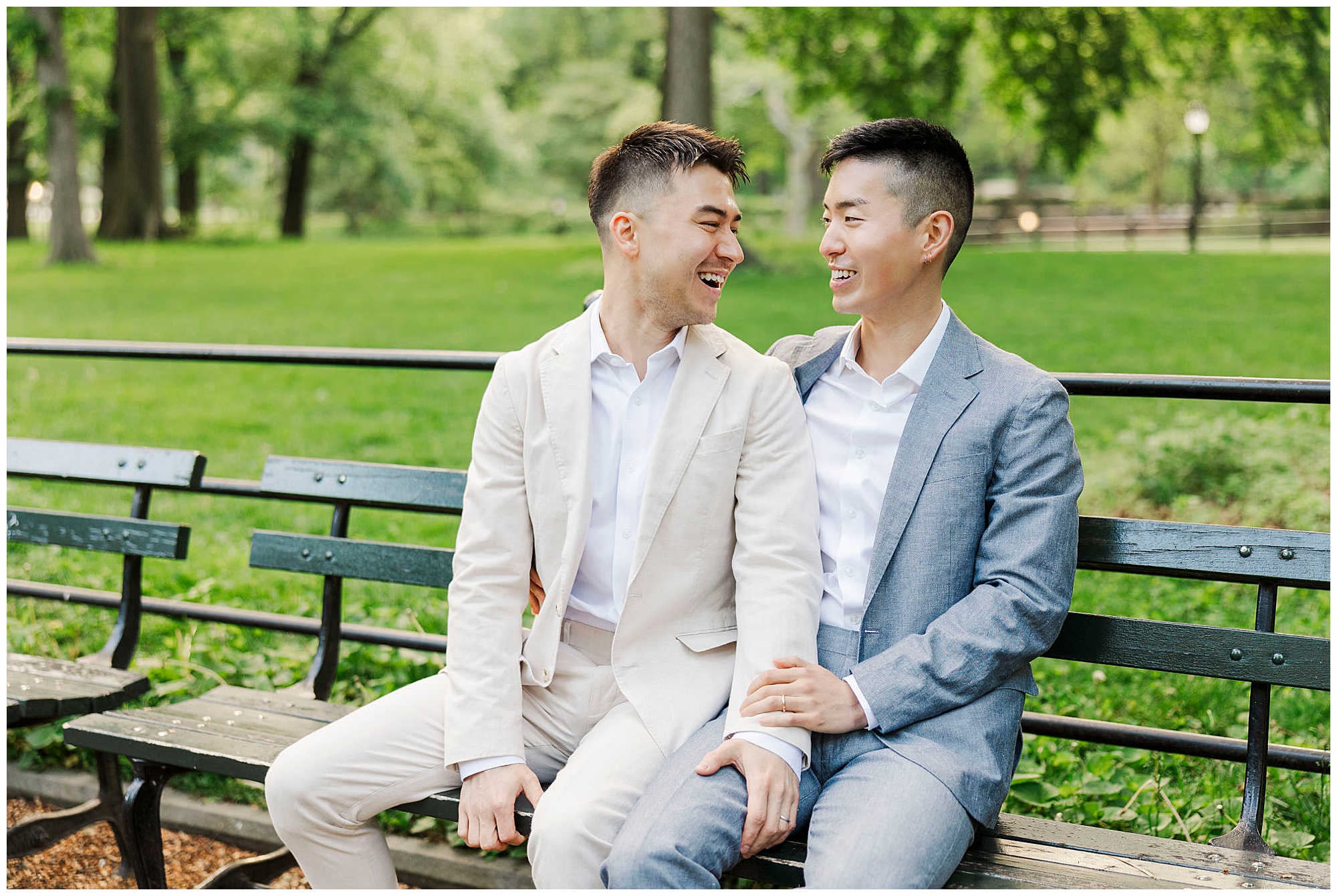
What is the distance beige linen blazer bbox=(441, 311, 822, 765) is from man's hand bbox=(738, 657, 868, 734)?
7cm

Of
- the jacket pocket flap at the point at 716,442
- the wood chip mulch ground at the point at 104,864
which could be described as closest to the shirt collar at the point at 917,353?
the jacket pocket flap at the point at 716,442

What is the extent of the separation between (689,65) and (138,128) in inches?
558

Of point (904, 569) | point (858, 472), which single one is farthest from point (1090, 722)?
point (858, 472)

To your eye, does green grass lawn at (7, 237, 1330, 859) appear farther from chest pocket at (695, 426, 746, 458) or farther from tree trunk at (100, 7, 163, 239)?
tree trunk at (100, 7, 163, 239)

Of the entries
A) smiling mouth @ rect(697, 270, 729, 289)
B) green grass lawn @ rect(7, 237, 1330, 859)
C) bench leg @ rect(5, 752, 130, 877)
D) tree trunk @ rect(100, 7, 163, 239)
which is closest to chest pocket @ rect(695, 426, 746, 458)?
smiling mouth @ rect(697, 270, 729, 289)

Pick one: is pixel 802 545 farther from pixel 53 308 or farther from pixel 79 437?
pixel 53 308

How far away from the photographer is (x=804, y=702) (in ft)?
8.43

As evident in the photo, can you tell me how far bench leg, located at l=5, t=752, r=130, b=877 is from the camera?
3592 mm

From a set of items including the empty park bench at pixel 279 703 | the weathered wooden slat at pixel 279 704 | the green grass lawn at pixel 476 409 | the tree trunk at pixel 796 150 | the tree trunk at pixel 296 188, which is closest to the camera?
the empty park bench at pixel 279 703

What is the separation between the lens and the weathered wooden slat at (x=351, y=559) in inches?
141

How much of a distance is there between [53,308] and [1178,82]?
15998mm

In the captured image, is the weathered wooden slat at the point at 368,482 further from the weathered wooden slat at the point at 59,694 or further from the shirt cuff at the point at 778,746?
the shirt cuff at the point at 778,746

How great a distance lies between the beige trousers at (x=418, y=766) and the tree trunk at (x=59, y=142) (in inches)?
711

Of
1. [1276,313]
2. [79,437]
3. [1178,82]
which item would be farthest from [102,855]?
[1178,82]
